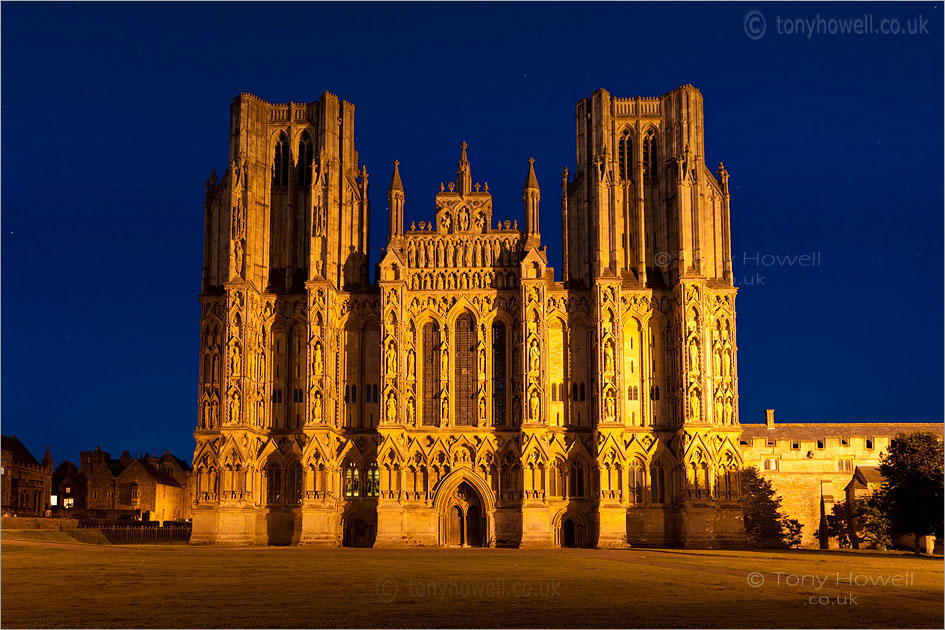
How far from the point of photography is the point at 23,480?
345ft

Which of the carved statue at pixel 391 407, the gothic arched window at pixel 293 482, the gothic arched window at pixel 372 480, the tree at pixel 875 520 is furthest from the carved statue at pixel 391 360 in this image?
the tree at pixel 875 520

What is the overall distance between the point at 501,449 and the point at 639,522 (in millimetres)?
9759

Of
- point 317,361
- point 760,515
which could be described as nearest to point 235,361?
point 317,361

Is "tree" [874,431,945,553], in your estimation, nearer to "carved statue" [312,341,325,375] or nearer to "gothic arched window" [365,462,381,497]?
"gothic arched window" [365,462,381,497]

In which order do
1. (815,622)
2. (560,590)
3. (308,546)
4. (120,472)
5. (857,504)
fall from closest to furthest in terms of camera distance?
(815,622)
(560,590)
(308,546)
(857,504)
(120,472)

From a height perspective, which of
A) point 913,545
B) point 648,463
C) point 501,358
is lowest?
point 913,545

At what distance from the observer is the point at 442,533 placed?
234ft

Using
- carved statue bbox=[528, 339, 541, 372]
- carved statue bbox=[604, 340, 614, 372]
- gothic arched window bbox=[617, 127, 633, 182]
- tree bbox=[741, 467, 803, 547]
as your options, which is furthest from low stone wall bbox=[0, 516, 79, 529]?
tree bbox=[741, 467, 803, 547]

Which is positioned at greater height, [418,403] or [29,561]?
[418,403]

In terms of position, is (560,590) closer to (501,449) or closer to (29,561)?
(29,561)

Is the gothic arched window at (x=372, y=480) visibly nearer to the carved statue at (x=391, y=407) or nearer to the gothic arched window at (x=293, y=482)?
the carved statue at (x=391, y=407)

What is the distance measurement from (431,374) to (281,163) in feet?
61.8

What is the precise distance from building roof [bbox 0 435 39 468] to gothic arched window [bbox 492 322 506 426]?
52.8m

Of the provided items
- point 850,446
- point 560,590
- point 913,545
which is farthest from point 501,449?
point 850,446
